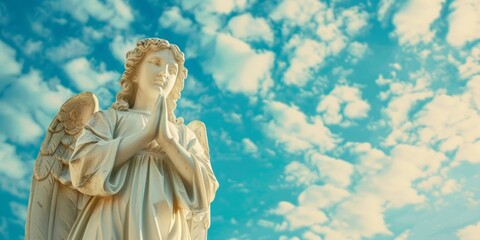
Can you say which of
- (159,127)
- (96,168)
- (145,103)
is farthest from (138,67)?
(96,168)

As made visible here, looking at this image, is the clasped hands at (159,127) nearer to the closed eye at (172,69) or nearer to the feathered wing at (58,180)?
the closed eye at (172,69)

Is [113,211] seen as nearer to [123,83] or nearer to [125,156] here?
[125,156]

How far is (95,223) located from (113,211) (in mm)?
260

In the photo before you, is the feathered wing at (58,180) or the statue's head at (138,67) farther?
the statue's head at (138,67)

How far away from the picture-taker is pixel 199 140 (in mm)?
10188

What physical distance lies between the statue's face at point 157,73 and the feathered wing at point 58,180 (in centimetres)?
89

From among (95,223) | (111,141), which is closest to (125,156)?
(111,141)

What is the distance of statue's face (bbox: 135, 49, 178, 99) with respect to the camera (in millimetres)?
9453

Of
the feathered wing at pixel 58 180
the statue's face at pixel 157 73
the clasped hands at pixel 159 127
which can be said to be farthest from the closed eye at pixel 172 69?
the feathered wing at pixel 58 180

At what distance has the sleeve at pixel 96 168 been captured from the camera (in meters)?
8.35

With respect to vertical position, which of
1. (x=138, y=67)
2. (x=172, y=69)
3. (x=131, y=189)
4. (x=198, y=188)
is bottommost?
(x=131, y=189)

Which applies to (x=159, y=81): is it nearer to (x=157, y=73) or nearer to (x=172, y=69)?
(x=157, y=73)

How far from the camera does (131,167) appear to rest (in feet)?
28.7

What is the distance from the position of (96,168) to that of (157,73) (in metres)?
1.72
